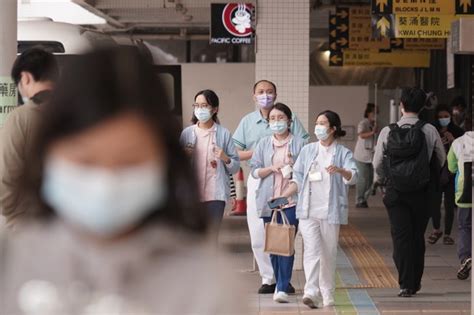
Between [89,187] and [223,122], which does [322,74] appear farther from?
[89,187]

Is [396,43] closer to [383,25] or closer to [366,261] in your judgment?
[383,25]

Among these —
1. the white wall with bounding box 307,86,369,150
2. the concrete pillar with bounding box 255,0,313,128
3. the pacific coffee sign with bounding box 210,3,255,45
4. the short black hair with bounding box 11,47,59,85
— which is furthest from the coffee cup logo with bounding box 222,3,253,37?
the white wall with bounding box 307,86,369,150

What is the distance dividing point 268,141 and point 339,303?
156 centimetres

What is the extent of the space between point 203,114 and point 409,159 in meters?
1.84

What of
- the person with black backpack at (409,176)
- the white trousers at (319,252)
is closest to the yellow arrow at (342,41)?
the person with black backpack at (409,176)

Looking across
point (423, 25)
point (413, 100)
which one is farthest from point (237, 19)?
point (413, 100)

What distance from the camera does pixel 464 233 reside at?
1062 cm

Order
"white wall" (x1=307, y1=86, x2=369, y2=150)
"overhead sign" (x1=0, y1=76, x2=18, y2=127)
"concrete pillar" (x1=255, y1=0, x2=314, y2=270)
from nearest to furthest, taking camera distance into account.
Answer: "overhead sign" (x1=0, y1=76, x2=18, y2=127)
"concrete pillar" (x1=255, y1=0, x2=314, y2=270)
"white wall" (x1=307, y1=86, x2=369, y2=150)

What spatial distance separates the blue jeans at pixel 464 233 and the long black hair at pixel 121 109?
29.5ft

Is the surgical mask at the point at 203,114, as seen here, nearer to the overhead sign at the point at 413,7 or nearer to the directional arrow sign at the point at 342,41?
the overhead sign at the point at 413,7

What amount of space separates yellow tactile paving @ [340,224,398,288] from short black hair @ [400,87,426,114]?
6.11 ft

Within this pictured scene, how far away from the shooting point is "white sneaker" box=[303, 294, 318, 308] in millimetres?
8953

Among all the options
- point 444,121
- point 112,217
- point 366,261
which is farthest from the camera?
point 444,121

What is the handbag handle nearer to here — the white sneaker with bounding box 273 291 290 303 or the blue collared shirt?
the white sneaker with bounding box 273 291 290 303
